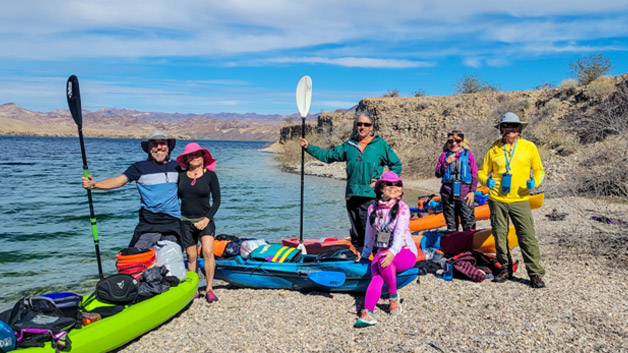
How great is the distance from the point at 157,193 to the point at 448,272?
151 inches

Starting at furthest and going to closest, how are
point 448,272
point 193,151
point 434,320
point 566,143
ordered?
point 566,143 → point 448,272 → point 193,151 → point 434,320

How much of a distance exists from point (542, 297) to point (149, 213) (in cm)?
458

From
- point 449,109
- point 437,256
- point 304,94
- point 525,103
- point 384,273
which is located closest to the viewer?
point 384,273

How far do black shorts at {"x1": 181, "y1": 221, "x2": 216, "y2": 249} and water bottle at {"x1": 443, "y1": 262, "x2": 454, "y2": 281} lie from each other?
10.2 feet

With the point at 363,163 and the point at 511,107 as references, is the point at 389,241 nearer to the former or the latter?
the point at 363,163

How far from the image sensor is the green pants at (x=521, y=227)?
222 inches

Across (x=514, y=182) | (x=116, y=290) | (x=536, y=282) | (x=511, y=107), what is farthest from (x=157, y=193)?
(x=511, y=107)

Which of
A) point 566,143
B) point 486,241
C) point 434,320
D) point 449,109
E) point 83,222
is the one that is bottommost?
point 83,222

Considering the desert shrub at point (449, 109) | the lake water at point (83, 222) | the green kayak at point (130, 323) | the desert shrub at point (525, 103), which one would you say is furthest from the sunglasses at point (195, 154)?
the desert shrub at point (449, 109)

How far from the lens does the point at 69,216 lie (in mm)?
14078

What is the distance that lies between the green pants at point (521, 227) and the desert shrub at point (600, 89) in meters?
21.0

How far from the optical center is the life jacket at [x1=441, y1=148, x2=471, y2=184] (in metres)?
7.19

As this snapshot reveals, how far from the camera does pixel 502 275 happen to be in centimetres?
607

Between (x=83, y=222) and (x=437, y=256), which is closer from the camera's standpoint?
(x=437, y=256)
